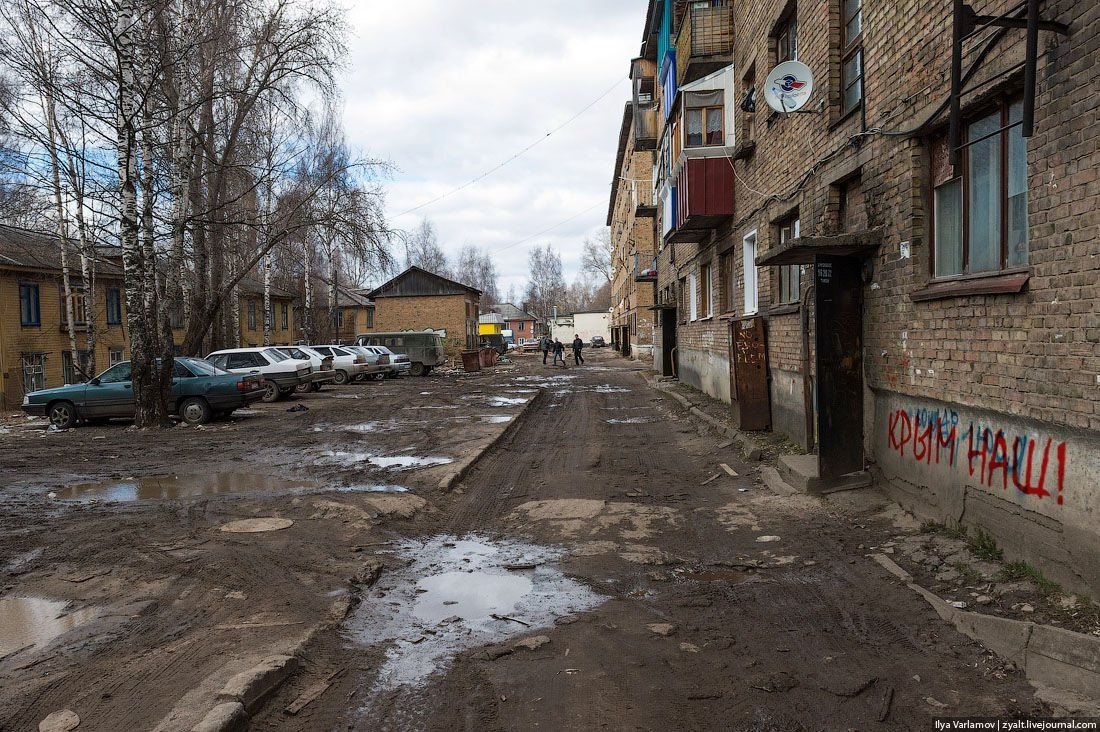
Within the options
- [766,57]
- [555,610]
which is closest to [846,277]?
[555,610]

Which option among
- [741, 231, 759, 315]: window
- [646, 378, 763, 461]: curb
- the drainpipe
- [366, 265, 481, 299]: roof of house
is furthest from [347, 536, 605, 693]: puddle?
[366, 265, 481, 299]: roof of house

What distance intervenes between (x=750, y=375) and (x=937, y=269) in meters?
4.91

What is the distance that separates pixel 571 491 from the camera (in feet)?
26.1

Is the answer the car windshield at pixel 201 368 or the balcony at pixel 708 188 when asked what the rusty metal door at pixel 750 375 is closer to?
the balcony at pixel 708 188

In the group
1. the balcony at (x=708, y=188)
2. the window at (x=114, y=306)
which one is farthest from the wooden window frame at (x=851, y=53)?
the window at (x=114, y=306)

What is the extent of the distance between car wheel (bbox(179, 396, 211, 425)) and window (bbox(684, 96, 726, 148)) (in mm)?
12018

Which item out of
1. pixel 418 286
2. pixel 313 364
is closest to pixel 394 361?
pixel 313 364

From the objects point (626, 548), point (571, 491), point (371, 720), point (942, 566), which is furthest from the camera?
point (571, 491)

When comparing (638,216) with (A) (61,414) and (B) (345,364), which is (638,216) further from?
(A) (61,414)

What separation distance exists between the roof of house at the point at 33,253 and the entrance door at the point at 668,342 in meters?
19.1

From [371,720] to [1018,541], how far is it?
13.6ft

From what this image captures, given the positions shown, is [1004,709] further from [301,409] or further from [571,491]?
[301,409]

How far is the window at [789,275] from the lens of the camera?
1018 centimetres

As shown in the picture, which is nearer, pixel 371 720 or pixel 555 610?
pixel 371 720
